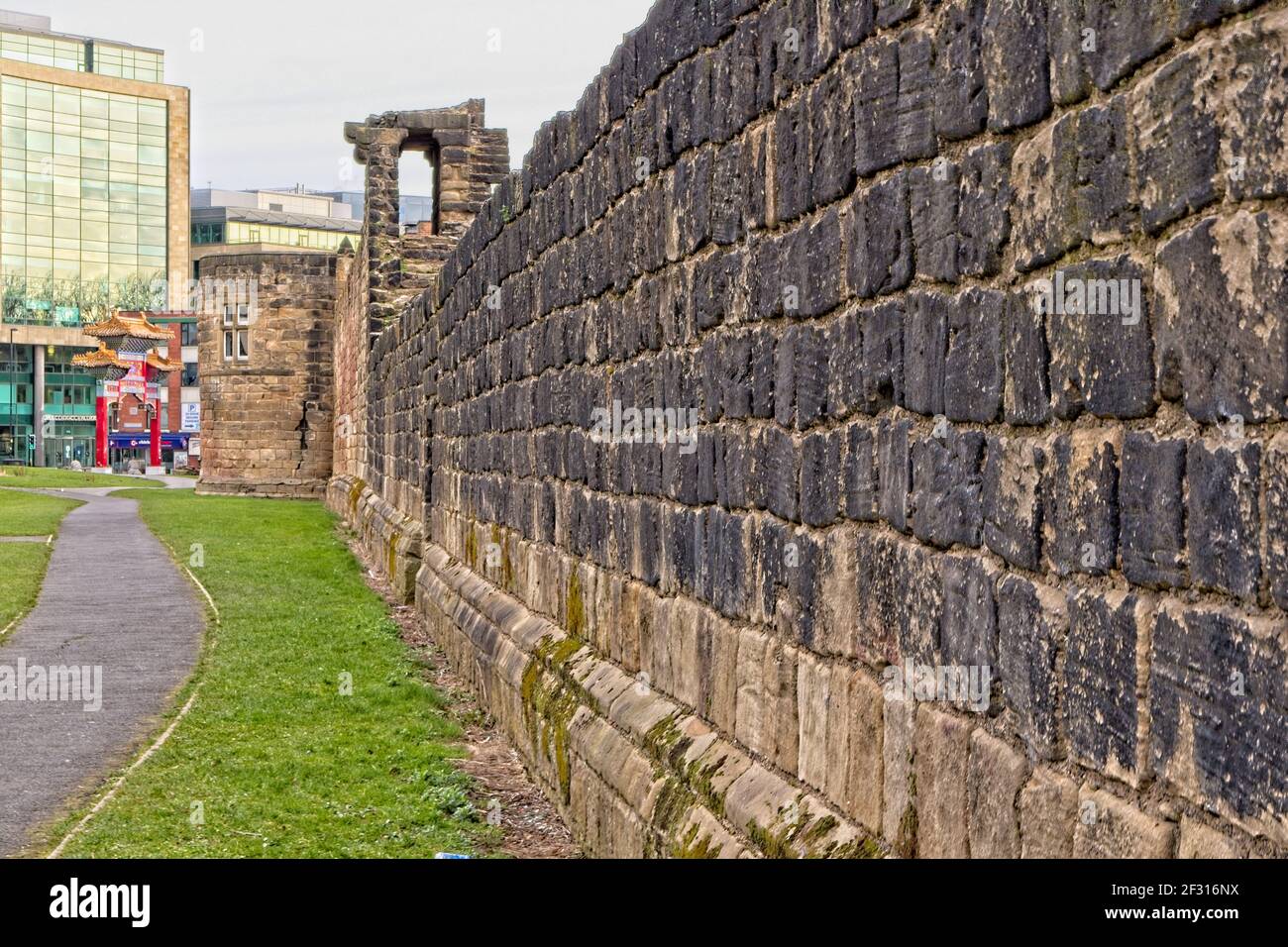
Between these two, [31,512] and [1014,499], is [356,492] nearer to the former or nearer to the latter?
[31,512]

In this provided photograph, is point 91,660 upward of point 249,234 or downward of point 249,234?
downward

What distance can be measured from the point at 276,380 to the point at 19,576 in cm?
1853

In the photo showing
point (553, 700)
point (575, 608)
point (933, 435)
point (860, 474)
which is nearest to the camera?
point (933, 435)

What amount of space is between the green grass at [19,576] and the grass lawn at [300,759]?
1.72 metres

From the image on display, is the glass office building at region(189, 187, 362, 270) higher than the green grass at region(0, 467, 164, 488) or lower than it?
higher

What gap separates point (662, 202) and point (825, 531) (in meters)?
2.06

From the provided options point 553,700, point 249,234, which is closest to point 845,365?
point 553,700

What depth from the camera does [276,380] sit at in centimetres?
3388

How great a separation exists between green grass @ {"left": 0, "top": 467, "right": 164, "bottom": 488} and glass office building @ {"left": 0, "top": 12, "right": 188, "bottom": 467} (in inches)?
1183

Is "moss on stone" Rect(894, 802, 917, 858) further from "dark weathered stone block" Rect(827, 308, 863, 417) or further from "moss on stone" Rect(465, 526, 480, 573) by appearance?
"moss on stone" Rect(465, 526, 480, 573)

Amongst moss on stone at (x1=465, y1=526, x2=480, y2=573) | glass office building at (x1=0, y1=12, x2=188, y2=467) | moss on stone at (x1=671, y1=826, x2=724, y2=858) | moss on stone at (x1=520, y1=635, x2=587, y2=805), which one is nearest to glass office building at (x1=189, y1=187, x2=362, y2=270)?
glass office building at (x1=0, y1=12, x2=188, y2=467)

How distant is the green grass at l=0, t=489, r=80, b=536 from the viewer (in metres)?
22.2

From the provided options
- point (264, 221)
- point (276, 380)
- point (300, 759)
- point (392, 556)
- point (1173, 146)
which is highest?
point (264, 221)

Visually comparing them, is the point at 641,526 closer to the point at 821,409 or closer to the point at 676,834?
the point at 676,834
